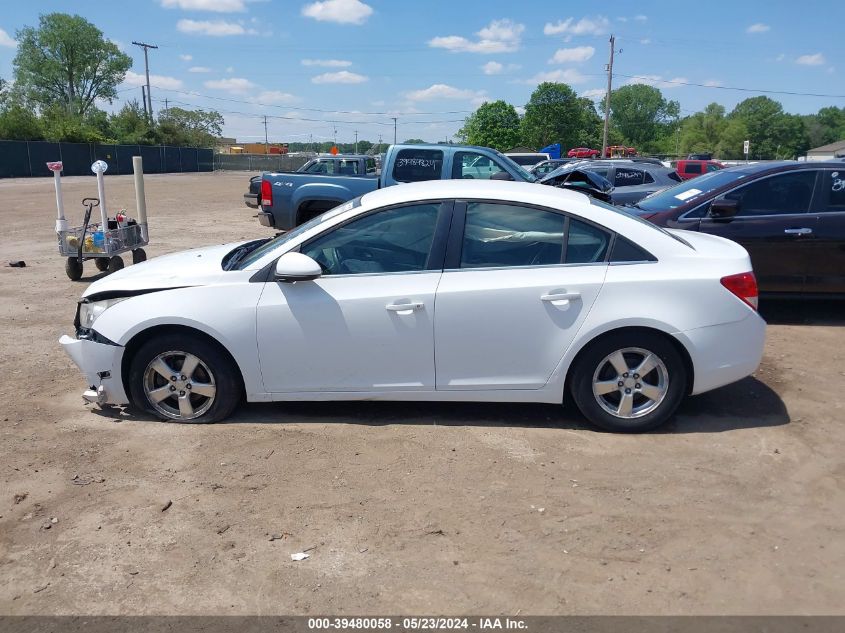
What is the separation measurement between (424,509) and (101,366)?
248 centimetres

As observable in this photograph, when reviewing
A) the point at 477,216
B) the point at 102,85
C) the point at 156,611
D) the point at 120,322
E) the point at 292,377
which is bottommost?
the point at 156,611

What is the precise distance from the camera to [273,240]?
5.31 m

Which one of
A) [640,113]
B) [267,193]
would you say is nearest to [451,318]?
[267,193]

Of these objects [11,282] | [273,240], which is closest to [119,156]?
[11,282]

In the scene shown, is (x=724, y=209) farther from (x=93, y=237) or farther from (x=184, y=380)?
(x=93, y=237)

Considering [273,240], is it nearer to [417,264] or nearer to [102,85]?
[417,264]

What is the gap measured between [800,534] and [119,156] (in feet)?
215

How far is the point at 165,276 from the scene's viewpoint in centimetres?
491

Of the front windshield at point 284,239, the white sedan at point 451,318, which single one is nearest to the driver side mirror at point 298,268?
the white sedan at point 451,318

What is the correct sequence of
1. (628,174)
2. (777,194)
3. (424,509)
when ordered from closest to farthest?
(424,509)
(777,194)
(628,174)

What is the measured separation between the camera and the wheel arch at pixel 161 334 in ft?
15.5

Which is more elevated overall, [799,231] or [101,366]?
[799,231]

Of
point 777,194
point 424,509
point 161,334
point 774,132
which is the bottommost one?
point 424,509

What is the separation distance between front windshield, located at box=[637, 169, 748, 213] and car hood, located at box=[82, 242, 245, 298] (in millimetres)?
5035
